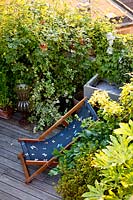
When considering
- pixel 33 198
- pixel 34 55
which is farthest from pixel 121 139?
pixel 34 55

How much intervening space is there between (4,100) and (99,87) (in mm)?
1183

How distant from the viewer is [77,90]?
5.22 metres

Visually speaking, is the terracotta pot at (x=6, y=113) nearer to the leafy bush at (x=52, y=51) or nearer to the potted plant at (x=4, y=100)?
the potted plant at (x=4, y=100)

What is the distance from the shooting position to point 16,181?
4250mm

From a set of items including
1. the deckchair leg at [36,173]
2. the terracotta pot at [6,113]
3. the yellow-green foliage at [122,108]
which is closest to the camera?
the yellow-green foliage at [122,108]

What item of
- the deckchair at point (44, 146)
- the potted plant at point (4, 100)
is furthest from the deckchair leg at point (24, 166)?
the potted plant at point (4, 100)

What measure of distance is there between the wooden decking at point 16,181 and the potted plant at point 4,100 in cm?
48

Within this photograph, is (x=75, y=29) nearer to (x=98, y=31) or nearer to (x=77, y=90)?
(x=98, y=31)

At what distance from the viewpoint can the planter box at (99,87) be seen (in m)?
4.66

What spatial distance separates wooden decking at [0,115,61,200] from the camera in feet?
13.4

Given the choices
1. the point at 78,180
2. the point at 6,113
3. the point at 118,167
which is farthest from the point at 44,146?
the point at 118,167

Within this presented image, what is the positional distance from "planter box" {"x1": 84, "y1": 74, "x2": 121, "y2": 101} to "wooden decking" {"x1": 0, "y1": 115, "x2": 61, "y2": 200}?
3.39 ft

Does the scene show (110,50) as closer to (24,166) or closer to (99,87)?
(99,87)

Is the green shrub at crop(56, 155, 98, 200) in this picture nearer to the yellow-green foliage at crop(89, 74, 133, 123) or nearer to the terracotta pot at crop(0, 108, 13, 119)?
the yellow-green foliage at crop(89, 74, 133, 123)
